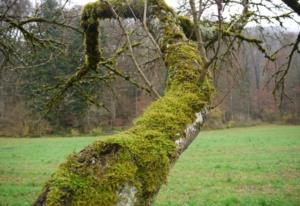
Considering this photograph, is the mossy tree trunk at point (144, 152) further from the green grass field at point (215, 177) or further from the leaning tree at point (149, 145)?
the green grass field at point (215, 177)

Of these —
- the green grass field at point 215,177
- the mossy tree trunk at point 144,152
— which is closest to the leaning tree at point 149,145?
the mossy tree trunk at point 144,152

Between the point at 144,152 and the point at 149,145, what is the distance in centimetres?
8

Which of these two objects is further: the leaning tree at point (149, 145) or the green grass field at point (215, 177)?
the green grass field at point (215, 177)

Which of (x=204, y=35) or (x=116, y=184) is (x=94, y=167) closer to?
(x=116, y=184)

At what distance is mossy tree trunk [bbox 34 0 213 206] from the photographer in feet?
5.41

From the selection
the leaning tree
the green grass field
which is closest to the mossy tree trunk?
the leaning tree

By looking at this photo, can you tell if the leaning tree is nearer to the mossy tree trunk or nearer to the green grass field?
the mossy tree trunk

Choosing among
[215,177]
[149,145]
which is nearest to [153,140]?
[149,145]

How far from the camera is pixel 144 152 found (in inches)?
77.2

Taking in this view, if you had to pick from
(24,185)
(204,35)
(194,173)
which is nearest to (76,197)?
(204,35)

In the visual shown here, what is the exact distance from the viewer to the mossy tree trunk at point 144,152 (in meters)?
1.65

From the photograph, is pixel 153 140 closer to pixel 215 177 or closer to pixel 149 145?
pixel 149 145

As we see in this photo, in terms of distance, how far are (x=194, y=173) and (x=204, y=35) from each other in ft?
39.3

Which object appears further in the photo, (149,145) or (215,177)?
(215,177)
